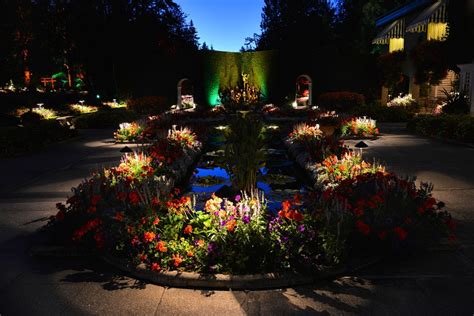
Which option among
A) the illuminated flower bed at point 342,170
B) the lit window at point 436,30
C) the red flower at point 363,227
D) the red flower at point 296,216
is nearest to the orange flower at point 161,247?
the red flower at point 296,216

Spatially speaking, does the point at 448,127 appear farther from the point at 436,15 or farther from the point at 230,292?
the point at 230,292

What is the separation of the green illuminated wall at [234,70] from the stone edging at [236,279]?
24895mm

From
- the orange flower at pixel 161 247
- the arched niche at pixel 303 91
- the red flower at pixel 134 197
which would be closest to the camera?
the orange flower at pixel 161 247

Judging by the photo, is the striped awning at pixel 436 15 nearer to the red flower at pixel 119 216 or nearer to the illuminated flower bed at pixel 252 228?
the illuminated flower bed at pixel 252 228

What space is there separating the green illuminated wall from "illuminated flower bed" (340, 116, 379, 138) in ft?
47.5

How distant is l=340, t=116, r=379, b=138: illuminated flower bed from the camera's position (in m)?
14.3

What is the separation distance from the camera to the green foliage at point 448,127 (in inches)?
491

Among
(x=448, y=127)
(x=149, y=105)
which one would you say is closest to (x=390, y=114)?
(x=448, y=127)

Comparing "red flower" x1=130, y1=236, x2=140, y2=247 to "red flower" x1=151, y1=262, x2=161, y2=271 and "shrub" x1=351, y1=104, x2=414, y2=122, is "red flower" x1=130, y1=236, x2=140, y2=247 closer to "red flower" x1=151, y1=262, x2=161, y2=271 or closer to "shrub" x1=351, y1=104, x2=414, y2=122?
"red flower" x1=151, y1=262, x2=161, y2=271

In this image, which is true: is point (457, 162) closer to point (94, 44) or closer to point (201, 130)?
point (201, 130)

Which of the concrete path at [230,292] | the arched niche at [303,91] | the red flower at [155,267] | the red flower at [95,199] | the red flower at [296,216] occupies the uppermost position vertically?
the arched niche at [303,91]

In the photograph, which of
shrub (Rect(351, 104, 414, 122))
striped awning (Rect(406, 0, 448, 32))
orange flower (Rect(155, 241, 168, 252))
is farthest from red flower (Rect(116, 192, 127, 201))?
striped awning (Rect(406, 0, 448, 32))

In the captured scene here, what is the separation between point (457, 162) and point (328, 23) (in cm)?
4249

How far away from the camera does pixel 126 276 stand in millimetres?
4270
